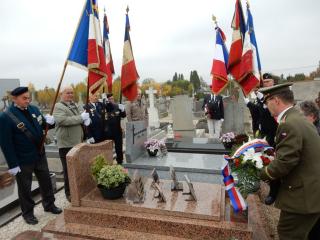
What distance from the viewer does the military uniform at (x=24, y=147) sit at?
3842 mm

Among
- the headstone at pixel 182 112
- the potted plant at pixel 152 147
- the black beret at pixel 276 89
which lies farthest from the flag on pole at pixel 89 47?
the headstone at pixel 182 112

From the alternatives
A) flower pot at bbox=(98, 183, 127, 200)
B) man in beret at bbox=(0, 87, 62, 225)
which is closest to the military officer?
man in beret at bbox=(0, 87, 62, 225)

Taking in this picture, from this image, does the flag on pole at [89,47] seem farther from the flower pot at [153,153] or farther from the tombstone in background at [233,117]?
the tombstone in background at [233,117]

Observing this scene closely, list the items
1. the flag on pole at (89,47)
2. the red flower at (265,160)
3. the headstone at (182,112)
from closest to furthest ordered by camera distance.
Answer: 1. the red flower at (265,160)
2. the flag on pole at (89,47)
3. the headstone at (182,112)

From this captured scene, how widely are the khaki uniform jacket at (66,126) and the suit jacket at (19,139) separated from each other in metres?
0.31

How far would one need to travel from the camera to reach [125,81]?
6.20m

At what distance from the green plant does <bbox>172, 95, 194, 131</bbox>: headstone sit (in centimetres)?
654

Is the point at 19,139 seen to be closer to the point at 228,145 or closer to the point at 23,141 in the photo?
the point at 23,141

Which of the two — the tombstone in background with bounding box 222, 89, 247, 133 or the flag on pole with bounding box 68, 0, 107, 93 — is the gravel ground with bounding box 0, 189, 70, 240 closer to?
the flag on pole with bounding box 68, 0, 107, 93

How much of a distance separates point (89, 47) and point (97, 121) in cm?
186

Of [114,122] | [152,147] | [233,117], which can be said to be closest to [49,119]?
[114,122]

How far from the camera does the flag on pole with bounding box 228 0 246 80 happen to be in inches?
244

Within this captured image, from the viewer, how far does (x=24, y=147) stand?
13.3 ft

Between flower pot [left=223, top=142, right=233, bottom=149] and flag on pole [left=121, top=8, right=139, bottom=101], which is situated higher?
flag on pole [left=121, top=8, right=139, bottom=101]
